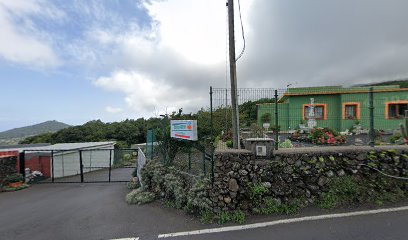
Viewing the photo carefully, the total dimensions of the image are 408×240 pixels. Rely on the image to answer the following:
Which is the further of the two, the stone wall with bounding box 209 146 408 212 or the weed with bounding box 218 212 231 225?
the stone wall with bounding box 209 146 408 212

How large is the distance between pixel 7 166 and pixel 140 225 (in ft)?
40.0

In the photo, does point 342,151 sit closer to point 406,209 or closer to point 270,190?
point 406,209

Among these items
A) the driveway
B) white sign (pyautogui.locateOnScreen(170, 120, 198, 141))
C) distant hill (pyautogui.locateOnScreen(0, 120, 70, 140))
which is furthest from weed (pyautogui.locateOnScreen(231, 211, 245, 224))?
distant hill (pyautogui.locateOnScreen(0, 120, 70, 140))

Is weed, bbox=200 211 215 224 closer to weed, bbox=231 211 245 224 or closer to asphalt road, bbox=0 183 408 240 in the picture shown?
asphalt road, bbox=0 183 408 240

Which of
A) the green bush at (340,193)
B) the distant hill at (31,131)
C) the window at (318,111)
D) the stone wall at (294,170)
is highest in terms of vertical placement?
the window at (318,111)

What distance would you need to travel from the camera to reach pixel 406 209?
451 cm

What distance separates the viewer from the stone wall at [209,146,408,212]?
15.6 feet

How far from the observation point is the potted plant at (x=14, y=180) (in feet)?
38.3

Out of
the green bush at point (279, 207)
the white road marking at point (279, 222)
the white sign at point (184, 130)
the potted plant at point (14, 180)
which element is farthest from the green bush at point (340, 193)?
the potted plant at point (14, 180)

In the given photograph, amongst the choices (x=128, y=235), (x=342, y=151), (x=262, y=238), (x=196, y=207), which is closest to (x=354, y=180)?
(x=342, y=151)

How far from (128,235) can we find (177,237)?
1.08 meters

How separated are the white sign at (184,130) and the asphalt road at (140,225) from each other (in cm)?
197

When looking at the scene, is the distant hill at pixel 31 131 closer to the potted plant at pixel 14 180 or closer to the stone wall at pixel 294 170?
the potted plant at pixel 14 180

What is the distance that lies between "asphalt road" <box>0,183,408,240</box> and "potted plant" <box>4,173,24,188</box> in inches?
231
